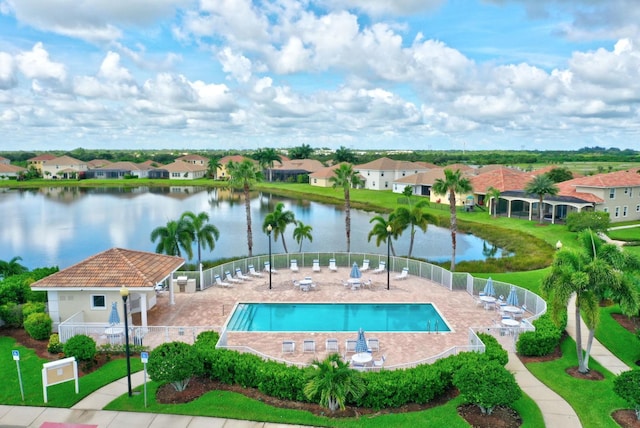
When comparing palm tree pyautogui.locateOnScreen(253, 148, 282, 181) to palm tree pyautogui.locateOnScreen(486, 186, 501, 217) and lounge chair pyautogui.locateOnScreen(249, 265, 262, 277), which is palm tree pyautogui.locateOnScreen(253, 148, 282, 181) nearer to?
palm tree pyautogui.locateOnScreen(486, 186, 501, 217)

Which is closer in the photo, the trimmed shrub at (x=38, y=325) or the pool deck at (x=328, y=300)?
the pool deck at (x=328, y=300)

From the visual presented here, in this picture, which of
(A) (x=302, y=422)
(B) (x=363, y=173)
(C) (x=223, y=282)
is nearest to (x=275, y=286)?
(C) (x=223, y=282)

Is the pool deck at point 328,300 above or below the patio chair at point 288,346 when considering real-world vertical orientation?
below

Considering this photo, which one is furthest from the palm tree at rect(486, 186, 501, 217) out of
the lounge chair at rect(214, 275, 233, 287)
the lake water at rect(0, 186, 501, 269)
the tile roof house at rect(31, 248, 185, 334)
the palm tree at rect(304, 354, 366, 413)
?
the palm tree at rect(304, 354, 366, 413)

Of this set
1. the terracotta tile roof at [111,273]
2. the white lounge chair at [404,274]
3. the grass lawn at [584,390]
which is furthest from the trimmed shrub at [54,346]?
the white lounge chair at [404,274]

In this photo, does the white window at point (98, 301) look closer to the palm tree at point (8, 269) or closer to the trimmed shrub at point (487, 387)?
the palm tree at point (8, 269)

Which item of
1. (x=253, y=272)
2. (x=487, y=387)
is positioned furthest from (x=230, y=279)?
(x=487, y=387)

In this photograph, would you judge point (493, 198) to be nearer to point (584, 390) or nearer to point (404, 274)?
point (404, 274)
